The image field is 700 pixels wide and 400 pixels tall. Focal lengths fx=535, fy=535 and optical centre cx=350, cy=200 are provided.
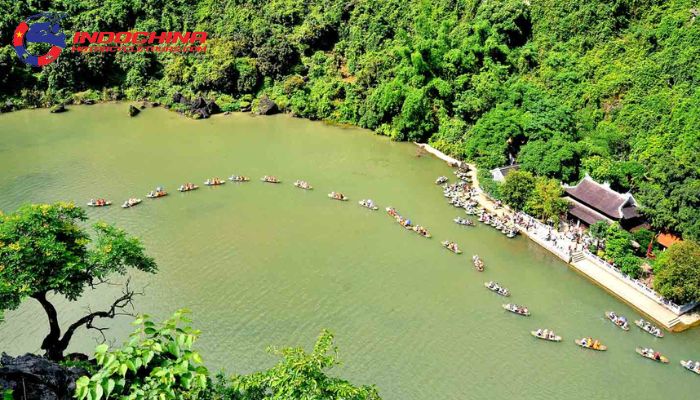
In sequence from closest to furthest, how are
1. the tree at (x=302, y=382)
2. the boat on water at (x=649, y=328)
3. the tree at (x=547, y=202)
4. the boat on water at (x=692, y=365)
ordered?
the tree at (x=302, y=382), the boat on water at (x=692, y=365), the boat on water at (x=649, y=328), the tree at (x=547, y=202)

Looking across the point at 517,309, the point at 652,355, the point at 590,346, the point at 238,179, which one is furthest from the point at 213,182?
the point at 652,355

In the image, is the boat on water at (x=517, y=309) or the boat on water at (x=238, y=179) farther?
the boat on water at (x=238, y=179)

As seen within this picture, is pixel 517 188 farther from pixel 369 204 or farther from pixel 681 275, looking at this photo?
pixel 681 275

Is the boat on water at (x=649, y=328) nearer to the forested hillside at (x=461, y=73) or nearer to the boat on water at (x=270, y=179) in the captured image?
the forested hillside at (x=461, y=73)

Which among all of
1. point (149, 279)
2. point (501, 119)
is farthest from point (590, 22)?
point (149, 279)

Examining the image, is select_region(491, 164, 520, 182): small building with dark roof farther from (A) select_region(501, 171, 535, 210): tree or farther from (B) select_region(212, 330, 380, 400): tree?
(B) select_region(212, 330, 380, 400): tree

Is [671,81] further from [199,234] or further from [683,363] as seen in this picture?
[199,234]

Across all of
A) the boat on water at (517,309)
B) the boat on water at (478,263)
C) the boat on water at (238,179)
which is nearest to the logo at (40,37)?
the boat on water at (238,179)
